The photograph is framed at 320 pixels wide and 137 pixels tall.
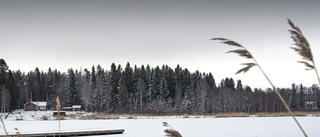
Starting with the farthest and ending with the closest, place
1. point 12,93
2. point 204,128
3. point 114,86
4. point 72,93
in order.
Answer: point 114,86, point 72,93, point 12,93, point 204,128

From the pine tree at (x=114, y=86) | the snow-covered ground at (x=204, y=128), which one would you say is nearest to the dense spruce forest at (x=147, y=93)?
the pine tree at (x=114, y=86)

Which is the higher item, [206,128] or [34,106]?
[206,128]

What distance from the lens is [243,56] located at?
195 centimetres

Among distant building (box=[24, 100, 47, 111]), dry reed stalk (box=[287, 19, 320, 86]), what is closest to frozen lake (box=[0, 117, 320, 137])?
dry reed stalk (box=[287, 19, 320, 86])

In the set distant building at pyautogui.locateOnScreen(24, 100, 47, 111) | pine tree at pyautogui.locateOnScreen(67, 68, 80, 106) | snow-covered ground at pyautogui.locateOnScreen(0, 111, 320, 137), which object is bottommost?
distant building at pyautogui.locateOnScreen(24, 100, 47, 111)

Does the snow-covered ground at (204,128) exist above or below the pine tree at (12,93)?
below

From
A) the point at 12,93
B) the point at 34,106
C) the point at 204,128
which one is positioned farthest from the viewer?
the point at 34,106

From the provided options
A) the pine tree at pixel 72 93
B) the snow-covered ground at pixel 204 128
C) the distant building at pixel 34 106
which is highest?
the pine tree at pixel 72 93

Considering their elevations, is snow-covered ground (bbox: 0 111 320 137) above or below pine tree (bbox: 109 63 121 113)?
below

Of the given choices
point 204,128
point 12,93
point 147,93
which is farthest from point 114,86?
point 204,128

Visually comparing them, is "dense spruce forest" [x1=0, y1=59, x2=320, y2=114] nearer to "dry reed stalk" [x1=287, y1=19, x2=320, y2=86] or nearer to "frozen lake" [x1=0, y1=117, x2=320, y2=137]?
"frozen lake" [x1=0, y1=117, x2=320, y2=137]

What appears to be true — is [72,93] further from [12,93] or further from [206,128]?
[206,128]

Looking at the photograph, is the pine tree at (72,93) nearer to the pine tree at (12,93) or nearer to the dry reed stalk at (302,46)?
the pine tree at (12,93)

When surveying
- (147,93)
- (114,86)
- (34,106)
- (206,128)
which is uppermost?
(114,86)
